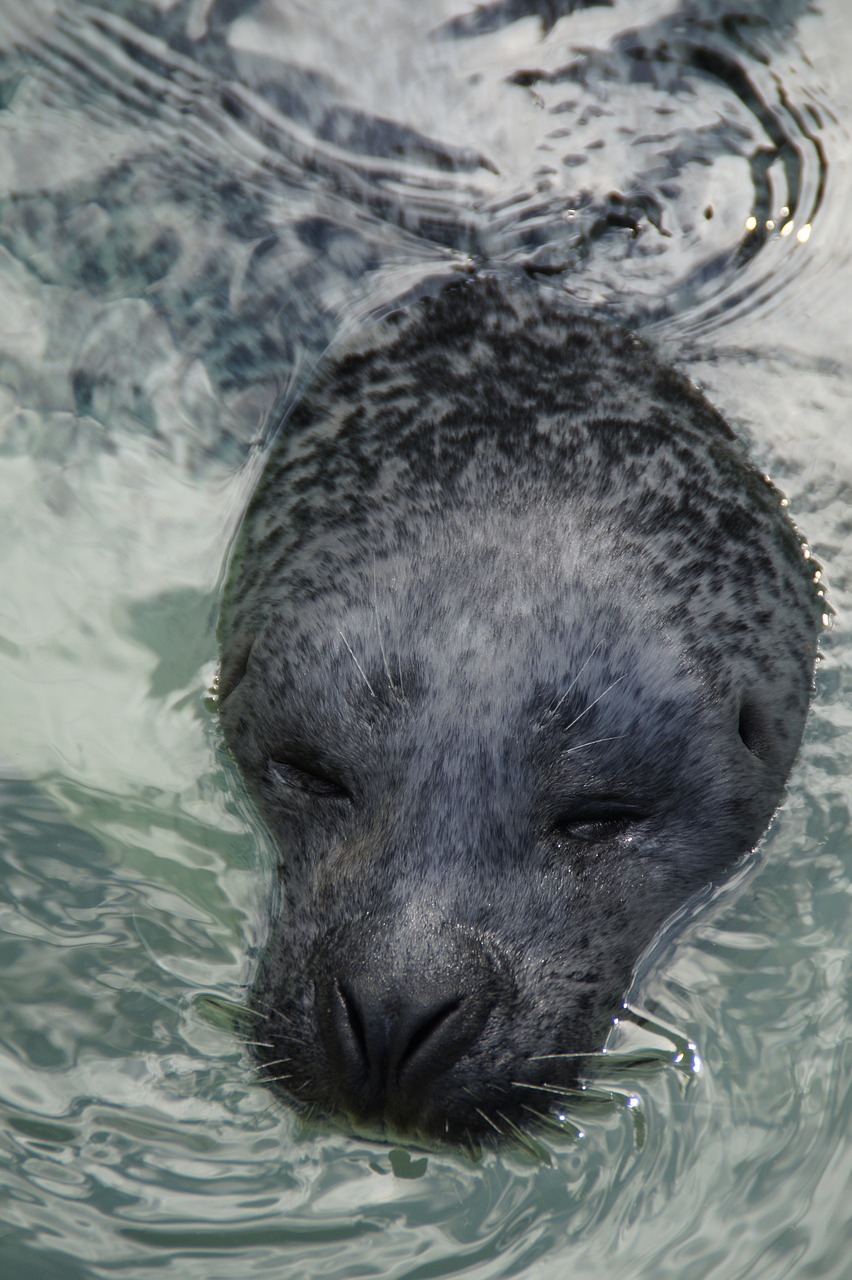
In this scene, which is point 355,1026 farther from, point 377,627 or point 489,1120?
point 377,627

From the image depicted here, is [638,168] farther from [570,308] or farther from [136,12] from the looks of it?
[136,12]

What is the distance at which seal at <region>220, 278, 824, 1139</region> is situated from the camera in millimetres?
3582

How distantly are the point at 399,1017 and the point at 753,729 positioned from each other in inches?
60.2

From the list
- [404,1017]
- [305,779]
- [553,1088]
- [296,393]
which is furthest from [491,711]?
[296,393]

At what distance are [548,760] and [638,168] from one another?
8.16 ft

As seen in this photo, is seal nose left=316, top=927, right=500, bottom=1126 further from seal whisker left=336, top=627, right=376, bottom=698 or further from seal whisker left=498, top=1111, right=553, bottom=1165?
seal whisker left=336, top=627, right=376, bottom=698

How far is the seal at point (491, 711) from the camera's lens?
3.58m

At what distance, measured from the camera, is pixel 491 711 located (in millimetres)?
3781

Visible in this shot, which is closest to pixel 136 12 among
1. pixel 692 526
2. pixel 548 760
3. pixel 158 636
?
pixel 158 636

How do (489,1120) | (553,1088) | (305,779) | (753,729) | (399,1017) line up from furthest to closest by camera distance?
(753,729) → (305,779) → (553,1088) → (489,1120) → (399,1017)

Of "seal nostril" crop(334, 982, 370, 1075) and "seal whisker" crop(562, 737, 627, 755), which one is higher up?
"seal whisker" crop(562, 737, 627, 755)

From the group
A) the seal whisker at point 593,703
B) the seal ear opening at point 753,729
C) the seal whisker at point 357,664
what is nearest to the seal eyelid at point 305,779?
the seal whisker at point 357,664

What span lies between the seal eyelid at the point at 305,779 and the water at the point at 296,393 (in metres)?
0.39

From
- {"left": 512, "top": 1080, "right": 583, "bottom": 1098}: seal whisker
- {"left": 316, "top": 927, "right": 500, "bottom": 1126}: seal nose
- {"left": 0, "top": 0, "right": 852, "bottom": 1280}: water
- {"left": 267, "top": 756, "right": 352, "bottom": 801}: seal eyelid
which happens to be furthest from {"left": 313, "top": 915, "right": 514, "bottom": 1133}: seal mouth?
{"left": 0, "top": 0, "right": 852, "bottom": 1280}: water
